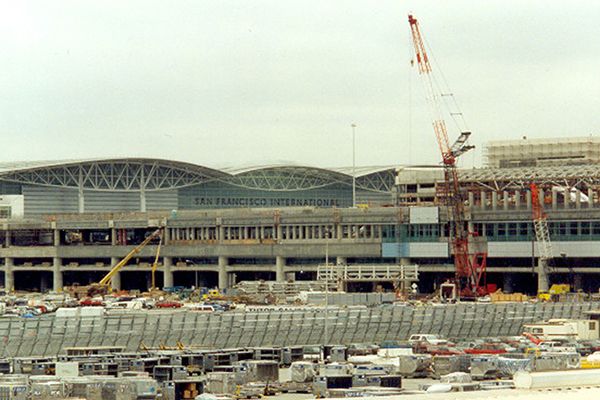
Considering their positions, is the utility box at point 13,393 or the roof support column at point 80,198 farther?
the roof support column at point 80,198

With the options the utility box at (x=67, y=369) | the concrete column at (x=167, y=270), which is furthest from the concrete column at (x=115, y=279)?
the utility box at (x=67, y=369)

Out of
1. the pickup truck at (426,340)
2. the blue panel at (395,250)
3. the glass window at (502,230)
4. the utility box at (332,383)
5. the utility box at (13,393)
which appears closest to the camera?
the utility box at (13,393)

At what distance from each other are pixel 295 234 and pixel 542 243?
3304 centimetres

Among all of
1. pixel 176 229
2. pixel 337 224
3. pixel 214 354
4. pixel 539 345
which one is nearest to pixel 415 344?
pixel 539 345

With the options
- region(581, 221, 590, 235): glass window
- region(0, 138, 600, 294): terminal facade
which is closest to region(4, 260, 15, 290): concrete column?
region(0, 138, 600, 294): terminal facade

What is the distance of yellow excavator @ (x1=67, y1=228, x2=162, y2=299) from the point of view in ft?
496

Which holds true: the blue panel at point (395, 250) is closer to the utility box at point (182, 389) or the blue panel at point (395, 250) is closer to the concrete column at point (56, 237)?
the concrete column at point (56, 237)

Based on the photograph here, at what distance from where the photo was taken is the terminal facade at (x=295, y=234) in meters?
143

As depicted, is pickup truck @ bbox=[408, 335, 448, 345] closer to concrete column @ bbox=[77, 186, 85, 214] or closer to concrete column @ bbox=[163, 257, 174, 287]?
concrete column @ bbox=[163, 257, 174, 287]

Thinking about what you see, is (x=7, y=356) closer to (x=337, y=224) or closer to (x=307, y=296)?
(x=307, y=296)

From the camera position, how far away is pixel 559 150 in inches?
7175

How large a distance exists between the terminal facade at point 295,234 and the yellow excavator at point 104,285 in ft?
4.32

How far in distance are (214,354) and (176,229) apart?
98902 millimetres

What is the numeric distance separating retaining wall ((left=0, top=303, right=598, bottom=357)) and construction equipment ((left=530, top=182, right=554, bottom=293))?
4539cm
